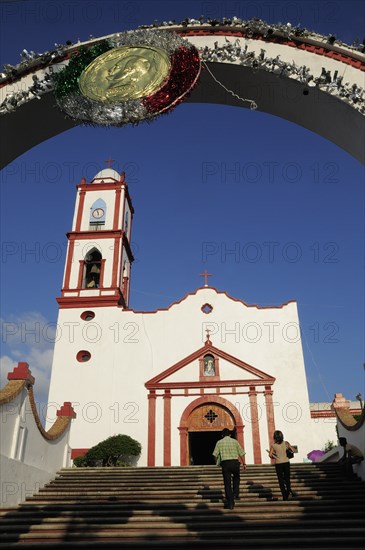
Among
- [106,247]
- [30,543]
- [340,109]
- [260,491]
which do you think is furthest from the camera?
[106,247]

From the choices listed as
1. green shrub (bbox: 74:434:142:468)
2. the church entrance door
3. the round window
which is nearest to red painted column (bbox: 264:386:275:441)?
the church entrance door

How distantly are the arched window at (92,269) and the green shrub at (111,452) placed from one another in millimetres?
7832

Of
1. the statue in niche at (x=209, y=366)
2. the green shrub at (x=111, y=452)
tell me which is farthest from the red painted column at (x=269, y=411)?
the green shrub at (x=111, y=452)

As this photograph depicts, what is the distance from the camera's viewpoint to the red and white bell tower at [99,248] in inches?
822

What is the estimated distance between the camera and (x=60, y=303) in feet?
67.8

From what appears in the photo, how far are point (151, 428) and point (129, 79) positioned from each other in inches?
598

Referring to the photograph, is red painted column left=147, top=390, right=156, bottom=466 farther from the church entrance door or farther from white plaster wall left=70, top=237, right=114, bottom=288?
white plaster wall left=70, top=237, right=114, bottom=288

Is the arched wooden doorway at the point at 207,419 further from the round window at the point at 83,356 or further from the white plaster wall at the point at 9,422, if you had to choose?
the white plaster wall at the point at 9,422

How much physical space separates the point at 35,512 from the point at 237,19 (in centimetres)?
806

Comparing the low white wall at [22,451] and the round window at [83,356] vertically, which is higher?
the round window at [83,356]

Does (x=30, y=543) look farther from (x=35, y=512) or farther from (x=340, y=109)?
(x=340, y=109)

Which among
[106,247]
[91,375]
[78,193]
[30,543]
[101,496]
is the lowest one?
[30,543]

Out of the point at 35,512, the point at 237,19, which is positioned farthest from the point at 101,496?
the point at 237,19

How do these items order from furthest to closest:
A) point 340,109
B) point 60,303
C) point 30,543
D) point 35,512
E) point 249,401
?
point 60,303, point 249,401, point 35,512, point 30,543, point 340,109
